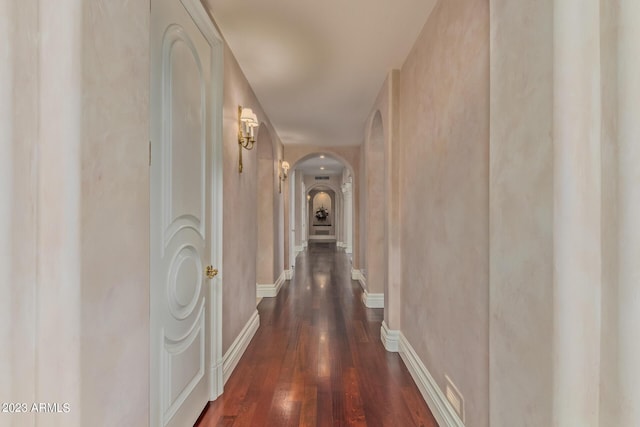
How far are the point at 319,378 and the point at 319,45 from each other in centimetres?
256

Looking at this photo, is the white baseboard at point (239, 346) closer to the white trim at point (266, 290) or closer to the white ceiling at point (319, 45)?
the white trim at point (266, 290)

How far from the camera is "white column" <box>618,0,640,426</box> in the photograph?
0.56 meters

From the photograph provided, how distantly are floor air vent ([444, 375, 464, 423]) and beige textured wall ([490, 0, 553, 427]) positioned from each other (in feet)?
1.93

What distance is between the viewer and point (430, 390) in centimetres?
186

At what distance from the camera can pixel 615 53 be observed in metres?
0.60

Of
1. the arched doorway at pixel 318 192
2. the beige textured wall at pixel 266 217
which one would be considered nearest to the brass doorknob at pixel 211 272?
the beige textured wall at pixel 266 217

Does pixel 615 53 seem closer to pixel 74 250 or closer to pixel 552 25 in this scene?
pixel 552 25

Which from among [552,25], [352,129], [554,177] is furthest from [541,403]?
[352,129]

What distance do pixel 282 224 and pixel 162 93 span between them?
13.3 ft

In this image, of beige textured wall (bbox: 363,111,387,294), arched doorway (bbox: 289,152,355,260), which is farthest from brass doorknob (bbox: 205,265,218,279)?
arched doorway (bbox: 289,152,355,260)

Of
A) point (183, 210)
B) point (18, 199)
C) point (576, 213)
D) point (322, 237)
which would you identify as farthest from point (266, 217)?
point (322, 237)

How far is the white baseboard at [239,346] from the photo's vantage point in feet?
7.21

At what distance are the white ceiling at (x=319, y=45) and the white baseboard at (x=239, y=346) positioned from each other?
7.88 feet

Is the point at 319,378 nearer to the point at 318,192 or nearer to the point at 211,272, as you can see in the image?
the point at 211,272
